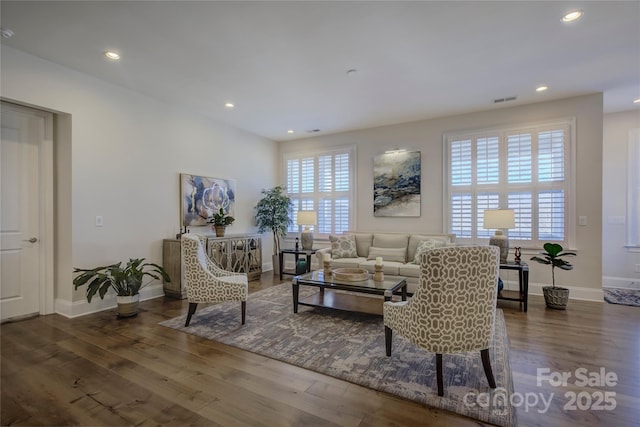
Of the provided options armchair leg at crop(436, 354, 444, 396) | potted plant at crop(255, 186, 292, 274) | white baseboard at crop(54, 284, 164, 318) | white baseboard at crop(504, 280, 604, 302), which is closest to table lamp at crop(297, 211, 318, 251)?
potted plant at crop(255, 186, 292, 274)

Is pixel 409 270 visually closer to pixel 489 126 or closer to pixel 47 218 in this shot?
pixel 489 126

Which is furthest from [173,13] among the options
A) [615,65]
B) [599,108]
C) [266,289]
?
[599,108]

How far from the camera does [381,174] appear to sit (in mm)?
5793

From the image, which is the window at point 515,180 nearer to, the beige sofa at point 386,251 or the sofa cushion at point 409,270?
the beige sofa at point 386,251

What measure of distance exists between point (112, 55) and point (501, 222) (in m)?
5.27

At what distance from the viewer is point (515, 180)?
15.6 feet

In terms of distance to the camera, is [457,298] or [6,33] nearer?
[457,298]

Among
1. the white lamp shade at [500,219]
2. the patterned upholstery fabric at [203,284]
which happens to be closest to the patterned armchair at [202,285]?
the patterned upholstery fabric at [203,284]

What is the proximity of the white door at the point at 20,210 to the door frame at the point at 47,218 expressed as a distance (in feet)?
0.08

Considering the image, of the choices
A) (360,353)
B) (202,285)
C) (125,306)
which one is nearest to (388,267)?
(360,353)

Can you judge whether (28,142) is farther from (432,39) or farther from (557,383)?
(557,383)

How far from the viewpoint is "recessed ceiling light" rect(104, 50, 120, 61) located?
3170 millimetres

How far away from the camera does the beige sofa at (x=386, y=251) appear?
4.52 metres

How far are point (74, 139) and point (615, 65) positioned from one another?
6.49 metres
